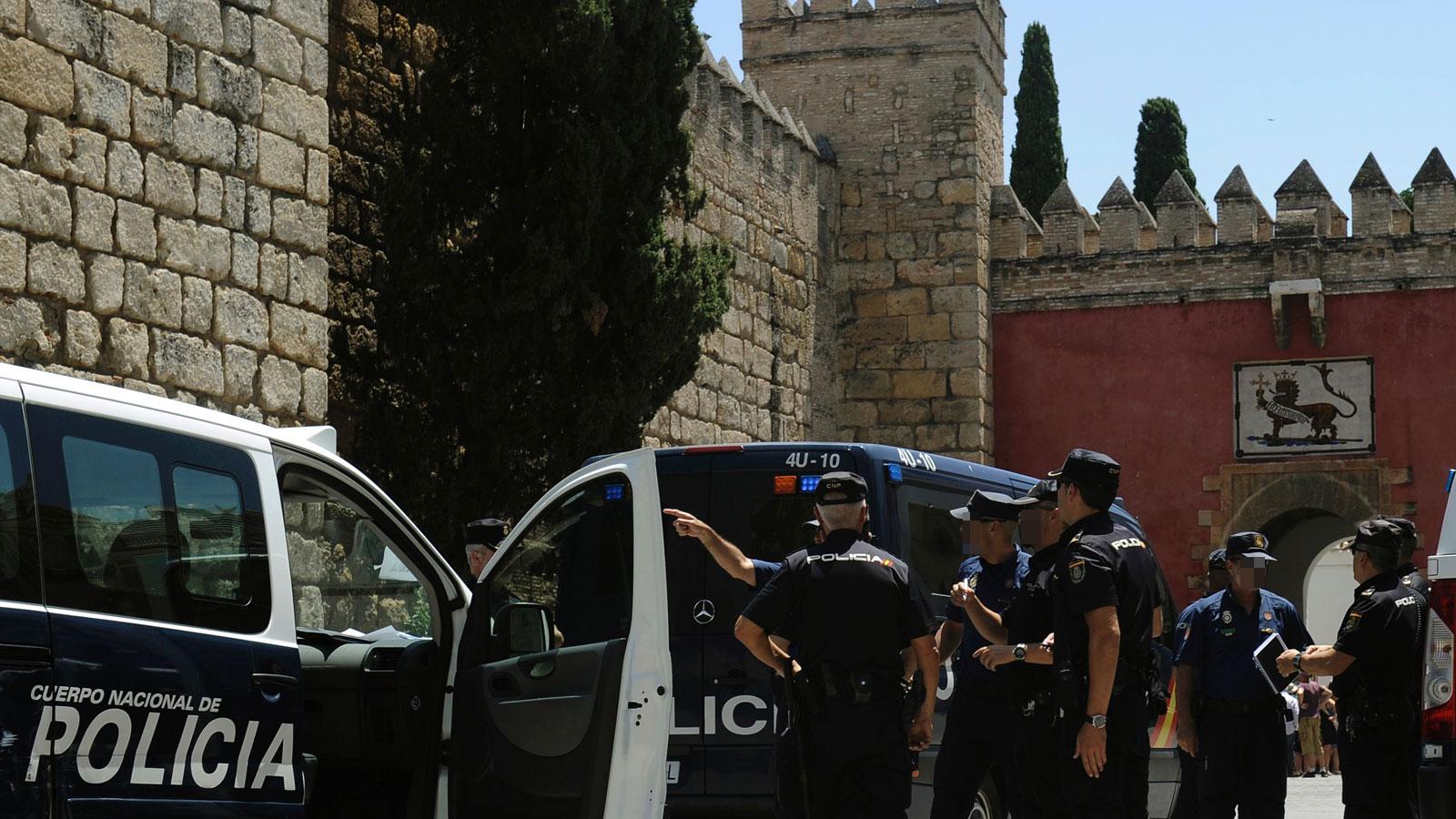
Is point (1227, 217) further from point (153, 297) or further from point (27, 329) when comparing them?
point (27, 329)

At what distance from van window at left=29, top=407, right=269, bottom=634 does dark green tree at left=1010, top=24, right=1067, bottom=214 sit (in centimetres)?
2116

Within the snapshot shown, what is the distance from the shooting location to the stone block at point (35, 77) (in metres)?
8.02

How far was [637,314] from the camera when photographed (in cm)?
1141

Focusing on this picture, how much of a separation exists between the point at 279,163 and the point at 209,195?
1.91 feet

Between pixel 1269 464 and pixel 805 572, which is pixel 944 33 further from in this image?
pixel 805 572

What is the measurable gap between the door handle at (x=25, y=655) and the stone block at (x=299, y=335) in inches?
229

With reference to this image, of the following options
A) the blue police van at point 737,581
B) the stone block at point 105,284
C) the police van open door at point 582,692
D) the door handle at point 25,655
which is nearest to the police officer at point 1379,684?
the blue police van at point 737,581

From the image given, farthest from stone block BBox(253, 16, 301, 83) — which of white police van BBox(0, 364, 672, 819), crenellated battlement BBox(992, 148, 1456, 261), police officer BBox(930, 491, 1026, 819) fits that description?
crenellated battlement BBox(992, 148, 1456, 261)

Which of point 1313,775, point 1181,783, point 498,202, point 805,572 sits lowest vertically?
point 1313,775

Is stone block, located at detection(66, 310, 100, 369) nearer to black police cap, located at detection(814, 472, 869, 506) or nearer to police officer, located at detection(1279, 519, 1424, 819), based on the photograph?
black police cap, located at detection(814, 472, 869, 506)

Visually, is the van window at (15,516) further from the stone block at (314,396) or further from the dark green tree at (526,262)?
the dark green tree at (526,262)

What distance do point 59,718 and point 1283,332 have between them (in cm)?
1754

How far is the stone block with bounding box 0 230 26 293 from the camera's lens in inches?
313

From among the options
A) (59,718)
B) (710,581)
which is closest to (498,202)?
(710,581)
